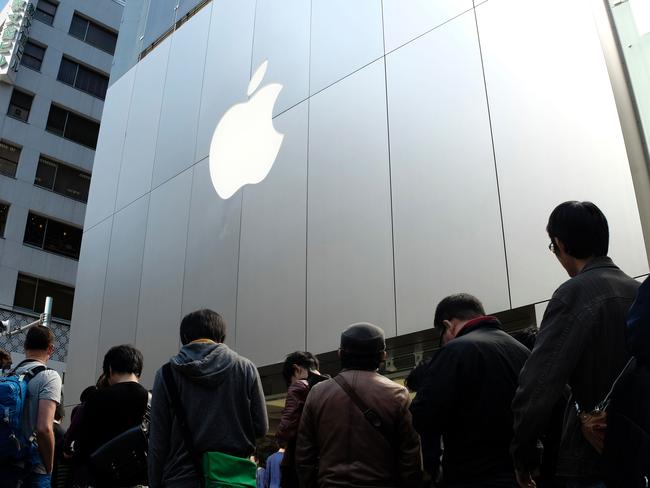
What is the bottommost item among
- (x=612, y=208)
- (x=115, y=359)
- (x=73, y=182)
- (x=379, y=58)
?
(x=115, y=359)

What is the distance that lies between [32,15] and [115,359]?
94.8 ft

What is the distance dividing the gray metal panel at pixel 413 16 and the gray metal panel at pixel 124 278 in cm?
616

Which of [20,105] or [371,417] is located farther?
[20,105]

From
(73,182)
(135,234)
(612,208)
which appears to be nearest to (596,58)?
(612,208)

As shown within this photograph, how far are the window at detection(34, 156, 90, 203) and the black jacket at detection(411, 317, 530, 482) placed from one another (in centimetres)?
2677

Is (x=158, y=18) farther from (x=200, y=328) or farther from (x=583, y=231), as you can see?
(x=583, y=231)

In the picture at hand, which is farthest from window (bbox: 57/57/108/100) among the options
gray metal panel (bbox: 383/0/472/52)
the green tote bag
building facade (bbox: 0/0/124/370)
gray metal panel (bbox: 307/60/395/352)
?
the green tote bag

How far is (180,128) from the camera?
12406 mm

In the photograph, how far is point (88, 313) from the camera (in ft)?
43.8

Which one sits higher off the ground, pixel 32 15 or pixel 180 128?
pixel 32 15

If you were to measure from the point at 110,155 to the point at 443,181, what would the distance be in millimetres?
9351

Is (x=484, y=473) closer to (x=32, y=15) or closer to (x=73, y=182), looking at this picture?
(x=73, y=182)

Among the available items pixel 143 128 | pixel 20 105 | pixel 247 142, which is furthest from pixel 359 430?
pixel 20 105

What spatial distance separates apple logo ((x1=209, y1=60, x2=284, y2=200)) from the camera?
10.3 m
